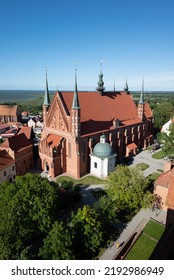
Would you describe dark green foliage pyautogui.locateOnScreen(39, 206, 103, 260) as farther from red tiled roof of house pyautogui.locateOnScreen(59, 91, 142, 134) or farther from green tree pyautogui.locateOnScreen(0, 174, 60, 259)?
red tiled roof of house pyautogui.locateOnScreen(59, 91, 142, 134)

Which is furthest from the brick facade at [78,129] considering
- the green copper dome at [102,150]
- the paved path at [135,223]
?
the paved path at [135,223]

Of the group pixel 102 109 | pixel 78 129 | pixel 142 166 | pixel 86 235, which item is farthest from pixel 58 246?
pixel 102 109

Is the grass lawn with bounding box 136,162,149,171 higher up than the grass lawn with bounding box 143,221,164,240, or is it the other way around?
the grass lawn with bounding box 136,162,149,171

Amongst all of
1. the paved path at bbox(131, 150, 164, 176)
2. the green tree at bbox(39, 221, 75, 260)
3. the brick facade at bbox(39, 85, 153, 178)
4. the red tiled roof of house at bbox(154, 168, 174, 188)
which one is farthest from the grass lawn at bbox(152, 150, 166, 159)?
the green tree at bbox(39, 221, 75, 260)

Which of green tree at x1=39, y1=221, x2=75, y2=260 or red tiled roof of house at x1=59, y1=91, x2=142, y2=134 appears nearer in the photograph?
green tree at x1=39, y1=221, x2=75, y2=260

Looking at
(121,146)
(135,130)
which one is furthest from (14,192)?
(135,130)

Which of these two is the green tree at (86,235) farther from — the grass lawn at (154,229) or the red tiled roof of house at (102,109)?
the red tiled roof of house at (102,109)
